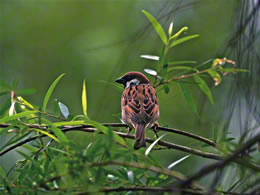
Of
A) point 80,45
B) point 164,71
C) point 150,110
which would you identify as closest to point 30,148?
point 164,71

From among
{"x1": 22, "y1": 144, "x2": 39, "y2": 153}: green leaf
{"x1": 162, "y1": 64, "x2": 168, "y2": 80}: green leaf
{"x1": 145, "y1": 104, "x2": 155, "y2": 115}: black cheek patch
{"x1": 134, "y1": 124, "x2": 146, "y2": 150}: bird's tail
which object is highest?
{"x1": 162, "y1": 64, "x2": 168, "y2": 80}: green leaf

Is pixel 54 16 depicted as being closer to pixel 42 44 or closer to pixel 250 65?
pixel 42 44

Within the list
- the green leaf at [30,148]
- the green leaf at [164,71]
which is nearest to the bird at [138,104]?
the green leaf at [164,71]

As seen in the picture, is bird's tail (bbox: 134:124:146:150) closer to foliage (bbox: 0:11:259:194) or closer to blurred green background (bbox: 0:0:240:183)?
foliage (bbox: 0:11:259:194)

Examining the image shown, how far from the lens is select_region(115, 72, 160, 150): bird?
2.72 meters

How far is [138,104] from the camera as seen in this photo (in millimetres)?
3158

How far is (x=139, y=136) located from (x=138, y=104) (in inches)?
39.2

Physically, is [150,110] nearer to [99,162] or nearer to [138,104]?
[138,104]

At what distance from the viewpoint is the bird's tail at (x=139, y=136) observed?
1931 millimetres

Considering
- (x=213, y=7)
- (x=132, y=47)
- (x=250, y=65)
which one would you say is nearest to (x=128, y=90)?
(x=132, y=47)

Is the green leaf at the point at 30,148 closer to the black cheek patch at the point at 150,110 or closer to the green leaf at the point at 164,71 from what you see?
the green leaf at the point at 164,71

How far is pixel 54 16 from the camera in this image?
640 centimetres

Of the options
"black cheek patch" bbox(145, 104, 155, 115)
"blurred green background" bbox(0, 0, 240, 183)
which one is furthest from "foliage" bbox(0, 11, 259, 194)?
"blurred green background" bbox(0, 0, 240, 183)

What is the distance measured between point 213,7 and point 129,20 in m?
1.22
